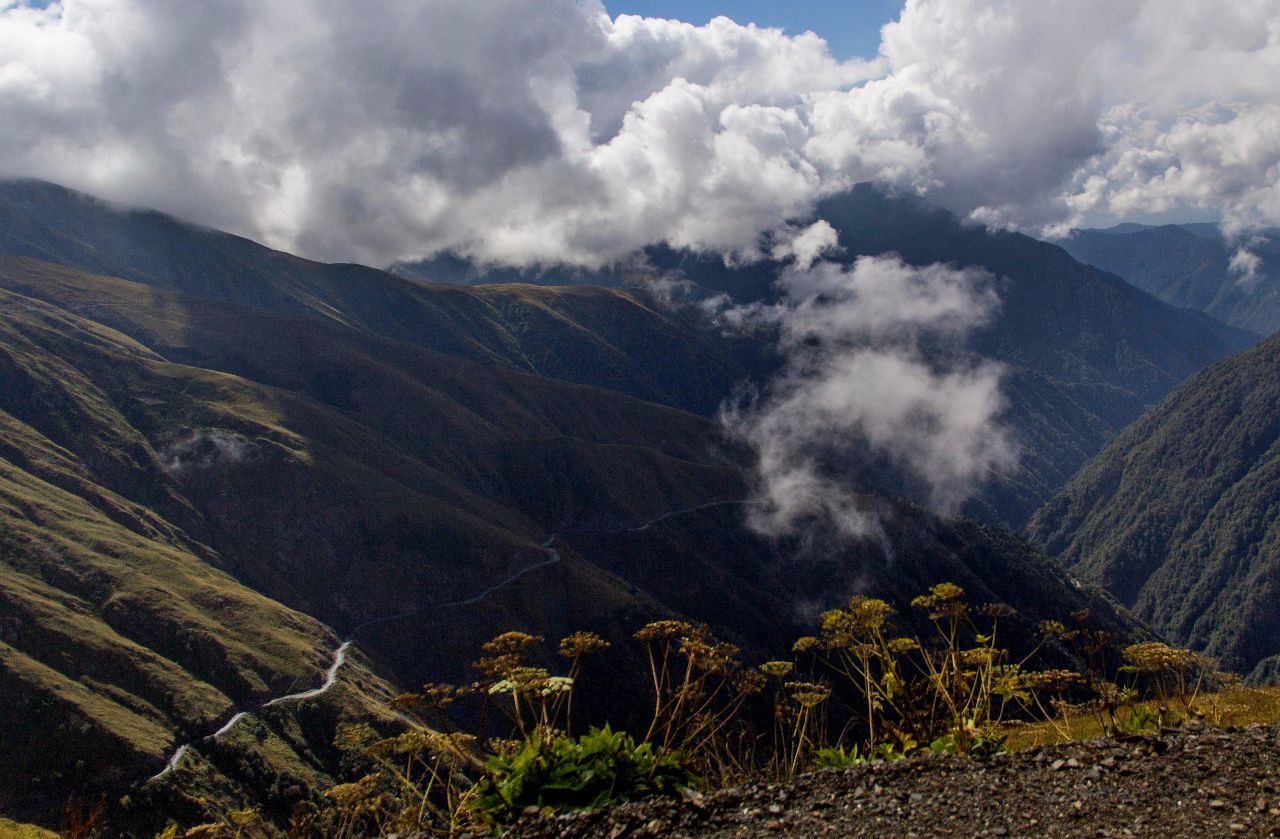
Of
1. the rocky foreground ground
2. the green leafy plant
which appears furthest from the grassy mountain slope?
the rocky foreground ground

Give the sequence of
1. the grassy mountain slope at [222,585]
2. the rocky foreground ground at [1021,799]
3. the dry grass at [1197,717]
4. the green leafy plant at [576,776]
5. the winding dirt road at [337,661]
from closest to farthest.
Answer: the rocky foreground ground at [1021,799]
the green leafy plant at [576,776]
the dry grass at [1197,717]
the winding dirt road at [337,661]
the grassy mountain slope at [222,585]

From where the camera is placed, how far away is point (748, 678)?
1816 centimetres

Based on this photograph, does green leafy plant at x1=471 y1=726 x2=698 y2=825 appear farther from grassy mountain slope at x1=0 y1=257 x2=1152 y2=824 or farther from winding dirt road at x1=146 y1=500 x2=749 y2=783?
winding dirt road at x1=146 y1=500 x2=749 y2=783

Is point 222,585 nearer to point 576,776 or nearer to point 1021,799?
point 576,776

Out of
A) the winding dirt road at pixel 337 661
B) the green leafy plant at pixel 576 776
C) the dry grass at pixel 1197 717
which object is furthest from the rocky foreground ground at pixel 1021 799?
the winding dirt road at pixel 337 661

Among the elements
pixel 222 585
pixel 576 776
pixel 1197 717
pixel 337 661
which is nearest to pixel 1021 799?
pixel 1197 717

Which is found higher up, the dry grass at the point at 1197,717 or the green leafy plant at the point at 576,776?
the dry grass at the point at 1197,717

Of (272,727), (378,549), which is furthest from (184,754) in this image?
(378,549)

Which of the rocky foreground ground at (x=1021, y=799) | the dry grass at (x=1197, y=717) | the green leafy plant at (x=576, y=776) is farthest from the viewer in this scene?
the dry grass at (x=1197, y=717)

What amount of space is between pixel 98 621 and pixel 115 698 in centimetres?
1930

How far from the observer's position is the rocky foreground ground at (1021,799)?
9.87 meters

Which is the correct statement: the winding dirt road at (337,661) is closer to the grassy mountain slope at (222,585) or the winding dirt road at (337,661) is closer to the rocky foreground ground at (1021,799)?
the grassy mountain slope at (222,585)

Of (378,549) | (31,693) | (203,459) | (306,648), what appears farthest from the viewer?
(203,459)

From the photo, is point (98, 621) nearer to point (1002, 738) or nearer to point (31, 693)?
point (31, 693)
